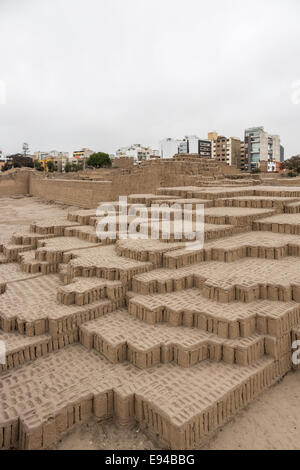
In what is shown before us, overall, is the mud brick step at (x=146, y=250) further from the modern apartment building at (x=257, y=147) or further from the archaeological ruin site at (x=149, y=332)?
the modern apartment building at (x=257, y=147)

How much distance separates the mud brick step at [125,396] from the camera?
2.30m

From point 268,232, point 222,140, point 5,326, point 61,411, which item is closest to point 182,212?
point 268,232

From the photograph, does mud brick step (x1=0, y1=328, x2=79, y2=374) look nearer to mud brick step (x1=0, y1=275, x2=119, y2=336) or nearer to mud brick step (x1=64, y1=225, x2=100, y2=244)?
mud brick step (x1=0, y1=275, x2=119, y2=336)

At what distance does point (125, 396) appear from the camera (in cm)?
249

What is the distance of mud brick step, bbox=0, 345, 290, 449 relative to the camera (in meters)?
2.30

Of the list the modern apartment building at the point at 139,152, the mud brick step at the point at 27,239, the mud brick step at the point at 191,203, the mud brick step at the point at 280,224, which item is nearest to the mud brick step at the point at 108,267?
the mud brick step at the point at 27,239

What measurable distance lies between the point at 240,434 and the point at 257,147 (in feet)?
197

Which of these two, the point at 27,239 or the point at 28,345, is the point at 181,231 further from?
the point at 27,239

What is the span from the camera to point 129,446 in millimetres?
2334

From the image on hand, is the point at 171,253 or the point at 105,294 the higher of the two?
the point at 171,253

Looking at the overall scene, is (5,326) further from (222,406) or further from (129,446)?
(222,406)

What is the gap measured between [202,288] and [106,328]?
1.16 m

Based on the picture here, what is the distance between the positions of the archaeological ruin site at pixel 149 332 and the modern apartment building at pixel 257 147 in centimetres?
5518
